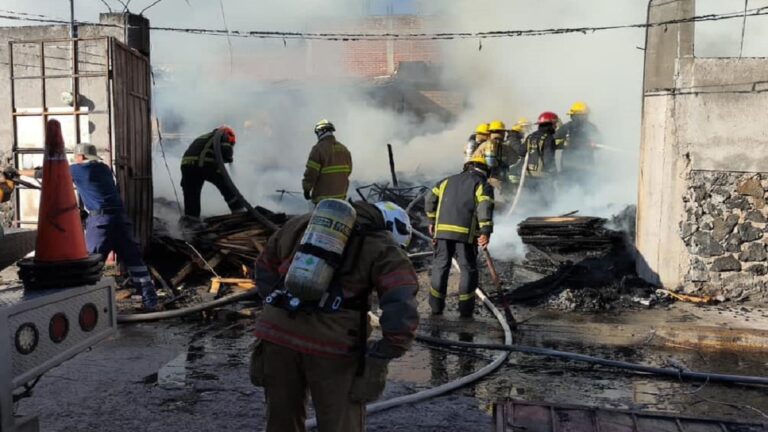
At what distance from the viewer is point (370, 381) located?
2545 mm

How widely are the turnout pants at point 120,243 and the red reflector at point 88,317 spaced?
379 cm

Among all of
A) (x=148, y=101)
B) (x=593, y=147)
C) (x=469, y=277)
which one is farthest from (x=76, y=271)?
(x=593, y=147)

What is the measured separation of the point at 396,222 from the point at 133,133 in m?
5.94

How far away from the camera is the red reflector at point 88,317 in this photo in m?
2.48

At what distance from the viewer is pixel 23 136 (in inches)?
305

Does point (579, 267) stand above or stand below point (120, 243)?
below

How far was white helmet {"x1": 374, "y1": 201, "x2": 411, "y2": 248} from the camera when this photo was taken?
2807 mm

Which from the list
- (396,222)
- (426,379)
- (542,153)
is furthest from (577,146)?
(396,222)

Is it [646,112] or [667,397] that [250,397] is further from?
[646,112]

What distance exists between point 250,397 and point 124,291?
330 cm

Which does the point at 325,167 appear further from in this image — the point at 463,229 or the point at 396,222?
the point at 396,222

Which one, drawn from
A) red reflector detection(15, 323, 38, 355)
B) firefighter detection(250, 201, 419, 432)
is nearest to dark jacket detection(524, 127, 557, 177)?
firefighter detection(250, 201, 419, 432)

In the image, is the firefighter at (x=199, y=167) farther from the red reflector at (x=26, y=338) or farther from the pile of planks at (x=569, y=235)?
the red reflector at (x=26, y=338)

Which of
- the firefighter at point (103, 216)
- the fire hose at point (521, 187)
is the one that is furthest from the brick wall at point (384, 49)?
the firefighter at point (103, 216)
